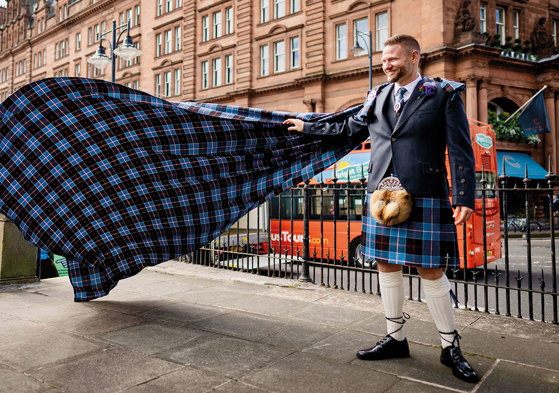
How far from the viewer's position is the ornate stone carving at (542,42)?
26.1m

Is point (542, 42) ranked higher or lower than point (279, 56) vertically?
lower

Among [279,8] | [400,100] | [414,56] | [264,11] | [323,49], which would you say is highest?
[264,11]

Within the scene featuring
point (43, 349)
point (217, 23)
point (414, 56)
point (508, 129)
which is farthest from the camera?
point (217, 23)

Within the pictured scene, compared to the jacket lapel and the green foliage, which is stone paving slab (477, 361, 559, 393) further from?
the green foliage

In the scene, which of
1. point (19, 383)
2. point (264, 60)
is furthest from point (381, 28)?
point (19, 383)

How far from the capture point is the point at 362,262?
618 cm

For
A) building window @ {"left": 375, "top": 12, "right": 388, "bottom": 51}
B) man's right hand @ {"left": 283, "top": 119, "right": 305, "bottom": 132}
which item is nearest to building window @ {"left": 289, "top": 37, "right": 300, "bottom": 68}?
building window @ {"left": 375, "top": 12, "right": 388, "bottom": 51}

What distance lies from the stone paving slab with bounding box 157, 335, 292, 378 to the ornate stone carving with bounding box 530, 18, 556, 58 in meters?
29.0

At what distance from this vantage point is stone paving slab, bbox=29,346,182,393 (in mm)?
2855

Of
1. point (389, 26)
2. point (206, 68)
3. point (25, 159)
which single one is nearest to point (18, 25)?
point (206, 68)

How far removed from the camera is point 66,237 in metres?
4.19

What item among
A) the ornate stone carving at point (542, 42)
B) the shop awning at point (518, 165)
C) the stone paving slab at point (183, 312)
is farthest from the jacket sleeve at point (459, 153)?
the ornate stone carving at point (542, 42)

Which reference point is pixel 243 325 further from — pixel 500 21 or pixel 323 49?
pixel 500 21

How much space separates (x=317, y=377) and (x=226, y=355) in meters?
0.79
